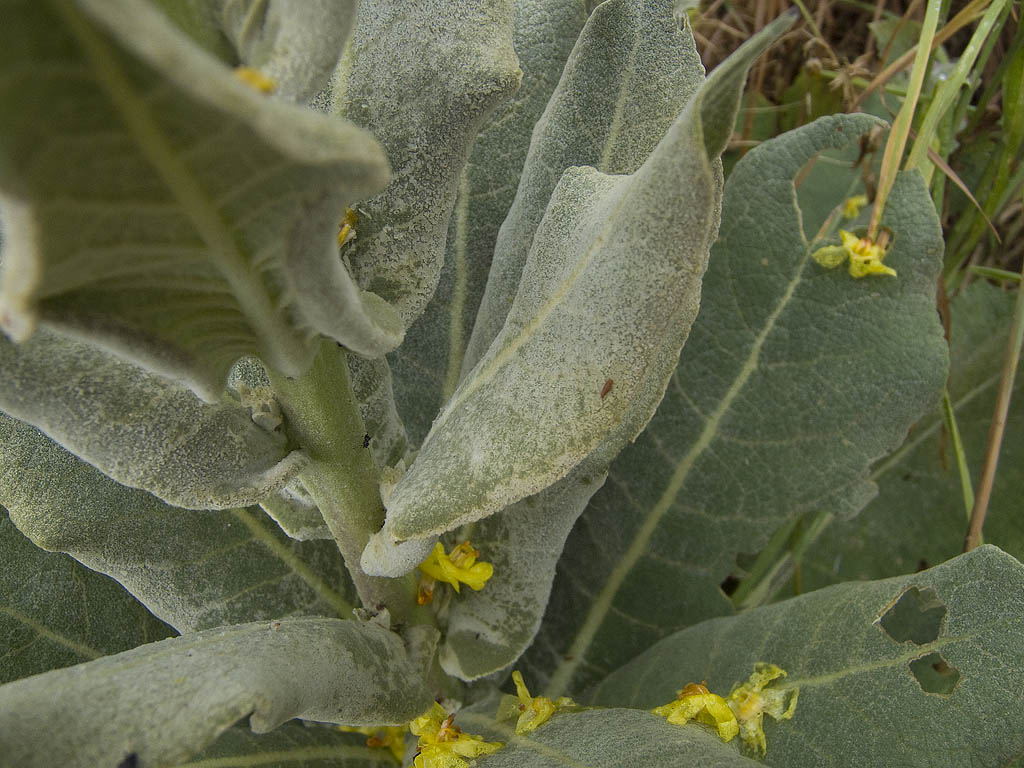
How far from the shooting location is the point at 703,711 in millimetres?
833

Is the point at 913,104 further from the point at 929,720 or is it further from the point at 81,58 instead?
the point at 81,58

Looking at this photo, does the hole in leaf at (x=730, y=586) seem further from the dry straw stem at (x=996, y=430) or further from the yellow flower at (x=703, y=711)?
the yellow flower at (x=703, y=711)

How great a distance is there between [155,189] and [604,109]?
1.69ft

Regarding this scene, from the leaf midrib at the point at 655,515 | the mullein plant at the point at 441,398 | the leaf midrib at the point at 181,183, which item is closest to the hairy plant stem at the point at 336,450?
the mullein plant at the point at 441,398

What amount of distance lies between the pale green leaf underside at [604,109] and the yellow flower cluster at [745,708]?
1.17 ft

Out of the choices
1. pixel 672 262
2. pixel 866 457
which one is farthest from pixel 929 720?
pixel 672 262

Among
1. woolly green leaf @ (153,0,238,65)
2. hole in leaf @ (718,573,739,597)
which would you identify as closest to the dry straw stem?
hole in leaf @ (718,573,739,597)

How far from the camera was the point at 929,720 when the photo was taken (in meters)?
0.75

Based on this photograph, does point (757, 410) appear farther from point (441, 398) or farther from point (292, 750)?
point (292, 750)

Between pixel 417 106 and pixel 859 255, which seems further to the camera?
pixel 859 255

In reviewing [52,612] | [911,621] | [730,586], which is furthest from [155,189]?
[730,586]

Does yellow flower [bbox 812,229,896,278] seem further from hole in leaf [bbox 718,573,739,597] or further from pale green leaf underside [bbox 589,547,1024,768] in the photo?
hole in leaf [bbox 718,573,739,597]

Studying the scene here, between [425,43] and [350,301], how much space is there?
0.29m

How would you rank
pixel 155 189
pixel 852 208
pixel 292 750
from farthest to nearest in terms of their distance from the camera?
pixel 852 208 < pixel 292 750 < pixel 155 189
